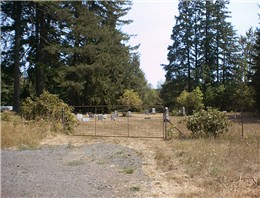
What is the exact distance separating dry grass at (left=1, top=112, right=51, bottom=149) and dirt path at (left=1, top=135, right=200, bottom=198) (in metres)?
0.86

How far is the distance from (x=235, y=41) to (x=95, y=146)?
43.6 metres

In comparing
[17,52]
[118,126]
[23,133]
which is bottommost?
[118,126]

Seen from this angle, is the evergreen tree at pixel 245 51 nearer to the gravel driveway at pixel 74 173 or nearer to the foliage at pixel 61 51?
the foliage at pixel 61 51

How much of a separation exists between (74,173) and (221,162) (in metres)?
3.75

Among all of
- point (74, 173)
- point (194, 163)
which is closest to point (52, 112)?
point (74, 173)

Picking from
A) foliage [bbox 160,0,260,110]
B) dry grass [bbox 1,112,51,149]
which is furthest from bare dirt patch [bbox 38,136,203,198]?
foliage [bbox 160,0,260,110]

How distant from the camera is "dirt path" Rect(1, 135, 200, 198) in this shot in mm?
6078

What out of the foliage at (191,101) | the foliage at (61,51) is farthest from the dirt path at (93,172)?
the foliage at (191,101)

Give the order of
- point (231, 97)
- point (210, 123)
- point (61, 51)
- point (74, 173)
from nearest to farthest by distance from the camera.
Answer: point (74, 173) < point (210, 123) < point (61, 51) < point (231, 97)

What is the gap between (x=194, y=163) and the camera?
320 inches

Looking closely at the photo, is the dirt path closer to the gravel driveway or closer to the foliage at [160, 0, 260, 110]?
the gravel driveway

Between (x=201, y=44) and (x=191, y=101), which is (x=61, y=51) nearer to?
(x=191, y=101)

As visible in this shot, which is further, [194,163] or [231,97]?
[231,97]

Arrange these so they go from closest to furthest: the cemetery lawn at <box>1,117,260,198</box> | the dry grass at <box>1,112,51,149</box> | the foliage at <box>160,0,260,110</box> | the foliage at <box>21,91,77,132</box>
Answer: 1. the cemetery lawn at <box>1,117,260,198</box>
2. the dry grass at <box>1,112,51,149</box>
3. the foliage at <box>21,91,77,132</box>
4. the foliage at <box>160,0,260,110</box>
